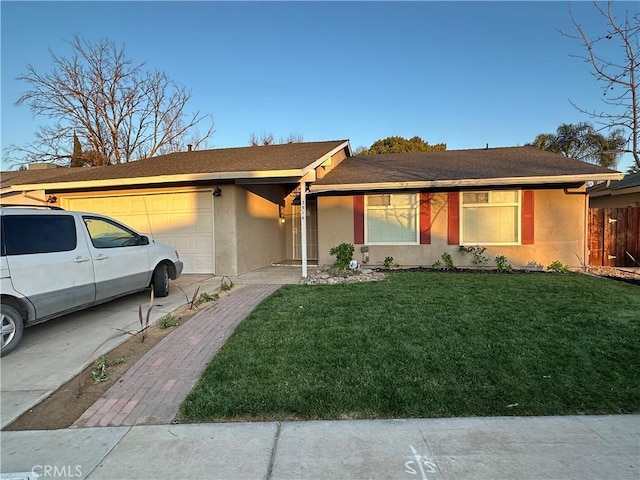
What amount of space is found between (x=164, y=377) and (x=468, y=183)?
9027 mm

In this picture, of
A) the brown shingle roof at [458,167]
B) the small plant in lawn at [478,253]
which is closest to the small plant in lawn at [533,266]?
the small plant in lawn at [478,253]

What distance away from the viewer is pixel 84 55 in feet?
80.3

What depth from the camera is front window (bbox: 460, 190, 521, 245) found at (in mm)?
10953

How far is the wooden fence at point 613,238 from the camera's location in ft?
37.3

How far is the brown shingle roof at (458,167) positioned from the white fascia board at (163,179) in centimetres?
223

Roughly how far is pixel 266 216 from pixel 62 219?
24.3 ft

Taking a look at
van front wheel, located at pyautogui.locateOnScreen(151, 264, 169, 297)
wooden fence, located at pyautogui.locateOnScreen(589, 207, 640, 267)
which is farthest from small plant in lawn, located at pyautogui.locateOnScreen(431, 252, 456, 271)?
van front wheel, located at pyautogui.locateOnScreen(151, 264, 169, 297)

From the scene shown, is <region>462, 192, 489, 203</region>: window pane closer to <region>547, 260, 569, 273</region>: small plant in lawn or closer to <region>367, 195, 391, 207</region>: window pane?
<region>367, 195, 391, 207</region>: window pane

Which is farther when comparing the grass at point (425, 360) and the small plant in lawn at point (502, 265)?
the small plant in lawn at point (502, 265)

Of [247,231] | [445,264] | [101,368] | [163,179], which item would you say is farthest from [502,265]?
[101,368]

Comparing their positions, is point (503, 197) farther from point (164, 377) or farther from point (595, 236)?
point (164, 377)

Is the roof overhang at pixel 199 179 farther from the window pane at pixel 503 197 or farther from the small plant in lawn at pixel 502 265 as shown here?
the small plant in lawn at pixel 502 265

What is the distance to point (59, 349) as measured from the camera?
4.86m

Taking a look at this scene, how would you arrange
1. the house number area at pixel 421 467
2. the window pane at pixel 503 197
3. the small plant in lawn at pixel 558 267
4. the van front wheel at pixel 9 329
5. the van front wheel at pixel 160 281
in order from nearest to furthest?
the house number area at pixel 421 467 → the van front wheel at pixel 9 329 → the van front wheel at pixel 160 281 → the small plant in lawn at pixel 558 267 → the window pane at pixel 503 197
